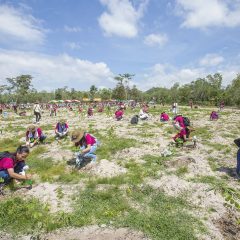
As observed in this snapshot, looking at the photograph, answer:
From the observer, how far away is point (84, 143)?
10.4 m

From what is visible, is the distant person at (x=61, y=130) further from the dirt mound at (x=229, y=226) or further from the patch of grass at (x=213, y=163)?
the dirt mound at (x=229, y=226)

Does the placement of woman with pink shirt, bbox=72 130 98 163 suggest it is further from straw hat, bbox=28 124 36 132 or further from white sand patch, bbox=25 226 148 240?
straw hat, bbox=28 124 36 132

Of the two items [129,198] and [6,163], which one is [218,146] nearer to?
[129,198]

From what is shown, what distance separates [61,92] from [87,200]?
136 meters

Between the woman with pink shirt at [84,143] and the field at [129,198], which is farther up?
the woman with pink shirt at [84,143]

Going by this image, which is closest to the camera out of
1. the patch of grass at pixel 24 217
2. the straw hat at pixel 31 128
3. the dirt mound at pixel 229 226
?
the dirt mound at pixel 229 226

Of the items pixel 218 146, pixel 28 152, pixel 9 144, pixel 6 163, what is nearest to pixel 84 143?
pixel 28 152

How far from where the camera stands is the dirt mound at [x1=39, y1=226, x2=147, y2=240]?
593 cm

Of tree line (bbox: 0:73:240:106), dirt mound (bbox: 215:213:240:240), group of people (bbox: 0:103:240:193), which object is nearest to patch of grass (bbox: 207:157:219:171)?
group of people (bbox: 0:103:240:193)

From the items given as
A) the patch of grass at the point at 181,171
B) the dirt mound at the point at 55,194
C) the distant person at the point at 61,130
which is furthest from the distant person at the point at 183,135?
the dirt mound at the point at 55,194

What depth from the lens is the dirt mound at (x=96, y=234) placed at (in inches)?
233

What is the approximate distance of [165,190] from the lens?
8172 mm

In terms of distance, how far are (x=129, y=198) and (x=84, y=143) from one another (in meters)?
3.35

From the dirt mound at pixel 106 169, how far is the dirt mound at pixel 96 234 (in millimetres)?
3348
